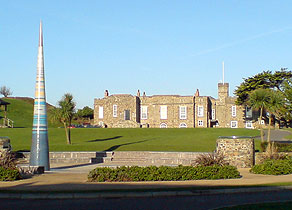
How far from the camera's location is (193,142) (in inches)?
1463

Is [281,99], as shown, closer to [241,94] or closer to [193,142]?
[193,142]

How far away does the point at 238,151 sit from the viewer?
85.1ft

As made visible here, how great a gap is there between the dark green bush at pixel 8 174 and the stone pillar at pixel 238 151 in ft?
40.1

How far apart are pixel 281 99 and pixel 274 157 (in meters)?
7.53

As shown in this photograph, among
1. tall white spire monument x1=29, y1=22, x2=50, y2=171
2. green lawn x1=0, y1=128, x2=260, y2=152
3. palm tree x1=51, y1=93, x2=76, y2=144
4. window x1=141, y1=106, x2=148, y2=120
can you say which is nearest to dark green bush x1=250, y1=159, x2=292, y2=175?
green lawn x1=0, y1=128, x2=260, y2=152

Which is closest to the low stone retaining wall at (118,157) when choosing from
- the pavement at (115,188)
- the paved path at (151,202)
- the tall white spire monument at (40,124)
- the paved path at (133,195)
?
the tall white spire monument at (40,124)

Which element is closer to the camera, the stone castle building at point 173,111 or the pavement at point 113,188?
the pavement at point 113,188

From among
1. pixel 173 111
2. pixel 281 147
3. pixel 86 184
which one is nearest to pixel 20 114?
pixel 173 111

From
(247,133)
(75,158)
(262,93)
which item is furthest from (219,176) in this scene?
(247,133)

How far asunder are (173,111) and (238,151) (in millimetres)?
43467

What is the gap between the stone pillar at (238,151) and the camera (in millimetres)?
25906

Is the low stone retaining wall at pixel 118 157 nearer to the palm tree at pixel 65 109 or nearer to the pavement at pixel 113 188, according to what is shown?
the palm tree at pixel 65 109

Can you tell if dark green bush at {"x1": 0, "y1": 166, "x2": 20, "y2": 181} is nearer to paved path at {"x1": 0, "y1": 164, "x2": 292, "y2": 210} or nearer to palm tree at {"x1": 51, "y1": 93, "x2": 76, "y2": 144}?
paved path at {"x1": 0, "y1": 164, "x2": 292, "y2": 210}

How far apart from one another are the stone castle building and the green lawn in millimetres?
19678
